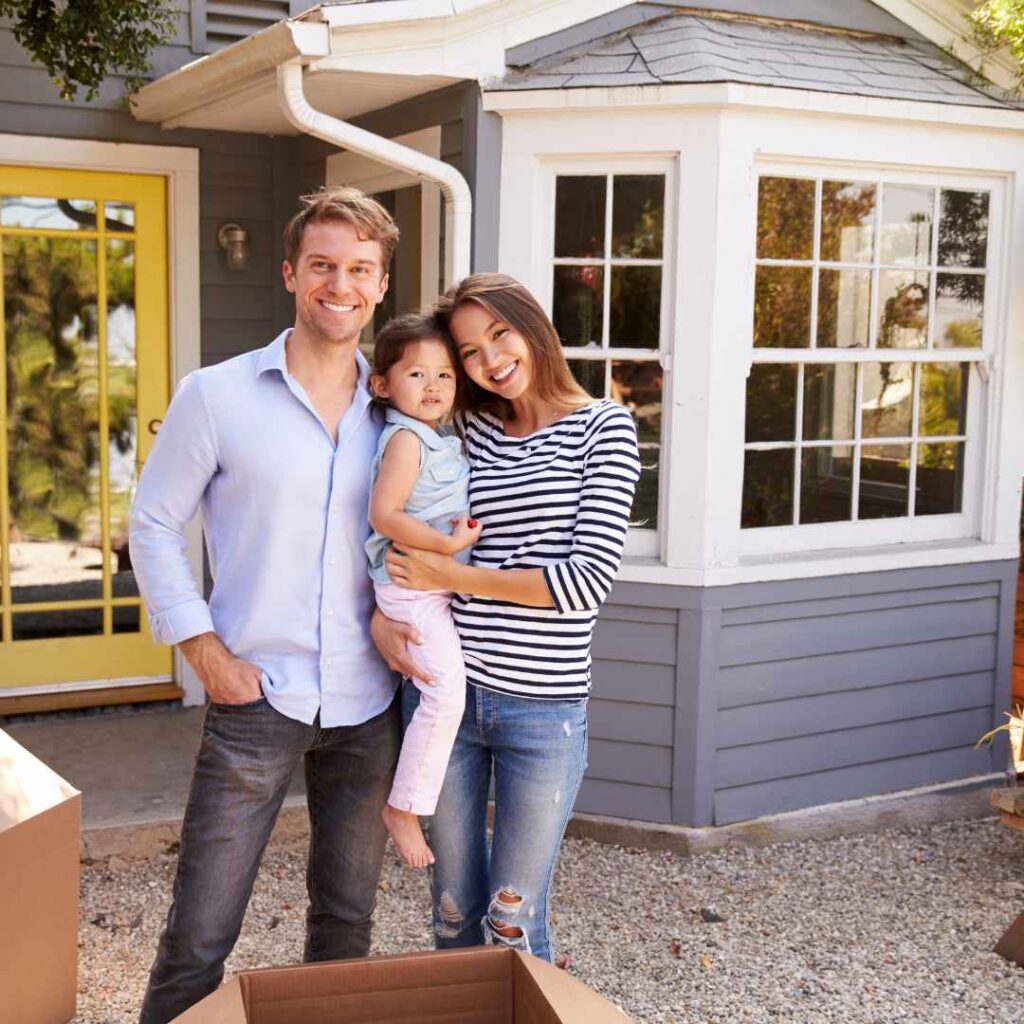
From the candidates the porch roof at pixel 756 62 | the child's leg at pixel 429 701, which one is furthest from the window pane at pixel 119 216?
the child's leg at pixel 429 701

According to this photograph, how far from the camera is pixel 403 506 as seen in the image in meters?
2.30

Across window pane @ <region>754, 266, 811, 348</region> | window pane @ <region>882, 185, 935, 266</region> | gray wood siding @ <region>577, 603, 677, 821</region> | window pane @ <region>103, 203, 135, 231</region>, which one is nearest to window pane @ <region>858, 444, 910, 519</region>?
window pane @ <region>754, 266, 811, 348</region>

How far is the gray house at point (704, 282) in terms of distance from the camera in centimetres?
429

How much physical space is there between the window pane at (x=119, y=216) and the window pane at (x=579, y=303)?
6.74ft

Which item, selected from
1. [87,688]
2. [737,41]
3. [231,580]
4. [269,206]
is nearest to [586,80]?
[737,41]

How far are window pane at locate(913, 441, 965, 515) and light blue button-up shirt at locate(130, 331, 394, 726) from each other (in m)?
3.14

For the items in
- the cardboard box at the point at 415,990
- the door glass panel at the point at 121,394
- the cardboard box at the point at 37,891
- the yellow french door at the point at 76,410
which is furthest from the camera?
the door glass panel at the point at 121,394

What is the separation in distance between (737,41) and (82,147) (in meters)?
2.60

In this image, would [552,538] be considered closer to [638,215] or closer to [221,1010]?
[221,1010]

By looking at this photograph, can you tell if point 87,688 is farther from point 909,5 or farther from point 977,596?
point 909,5

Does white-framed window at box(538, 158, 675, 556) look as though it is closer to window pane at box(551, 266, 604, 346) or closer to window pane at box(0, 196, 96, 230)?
window pane at box(551, 266, 604, 346)

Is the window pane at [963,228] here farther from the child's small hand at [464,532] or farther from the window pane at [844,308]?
the child's small hand at [464,532]

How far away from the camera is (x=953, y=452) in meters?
5.02

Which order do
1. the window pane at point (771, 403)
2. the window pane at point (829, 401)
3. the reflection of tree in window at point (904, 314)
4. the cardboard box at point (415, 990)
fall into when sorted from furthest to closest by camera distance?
the reflection of tree in window at point (904, 314) < the window pane at point (829, 401) < the window pane at point (771, 403) < the cardboard box at point (415, 990)
